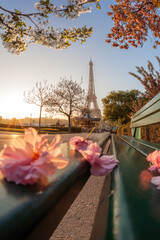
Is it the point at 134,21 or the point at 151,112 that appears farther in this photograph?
the point at 134,21

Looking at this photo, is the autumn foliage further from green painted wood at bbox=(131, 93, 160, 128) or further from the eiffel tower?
the eiffel tower

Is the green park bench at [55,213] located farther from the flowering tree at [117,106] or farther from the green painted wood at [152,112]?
the flowering tree at [117,106]

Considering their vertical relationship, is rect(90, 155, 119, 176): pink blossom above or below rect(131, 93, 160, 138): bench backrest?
below

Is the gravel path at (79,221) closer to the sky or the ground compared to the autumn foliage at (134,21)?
closer to the ground

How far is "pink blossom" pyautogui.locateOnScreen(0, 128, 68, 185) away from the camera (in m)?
0.42

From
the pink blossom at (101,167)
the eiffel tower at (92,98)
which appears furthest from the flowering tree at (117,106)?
the pink blossom at (101,167)

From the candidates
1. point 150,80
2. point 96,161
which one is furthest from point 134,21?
point 96,161

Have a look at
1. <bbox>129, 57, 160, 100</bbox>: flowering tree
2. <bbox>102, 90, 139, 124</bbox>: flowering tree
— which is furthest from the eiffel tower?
<bbox>129, 57, 160, 100</bbox>: flowering tree

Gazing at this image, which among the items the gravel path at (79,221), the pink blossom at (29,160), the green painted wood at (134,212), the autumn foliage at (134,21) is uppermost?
the autumn foliage at (134,21)

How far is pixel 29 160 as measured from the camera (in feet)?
1.48

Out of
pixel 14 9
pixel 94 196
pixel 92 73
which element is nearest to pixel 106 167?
pixel 94 196

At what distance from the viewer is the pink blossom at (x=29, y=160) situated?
0.42 m

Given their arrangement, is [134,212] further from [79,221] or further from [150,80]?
[150,80]

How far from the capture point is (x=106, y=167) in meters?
0.86
